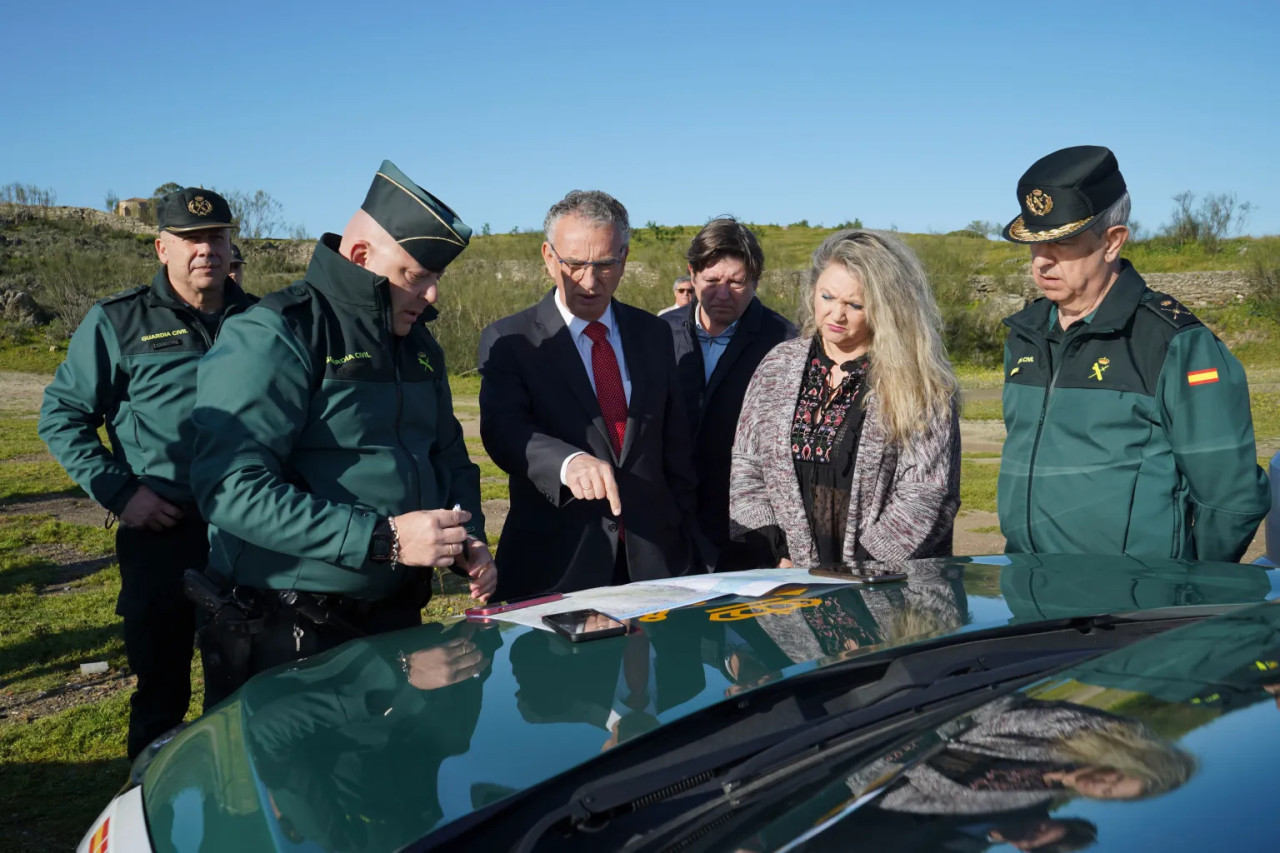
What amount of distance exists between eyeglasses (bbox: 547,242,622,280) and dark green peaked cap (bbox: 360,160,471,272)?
0.66 meters

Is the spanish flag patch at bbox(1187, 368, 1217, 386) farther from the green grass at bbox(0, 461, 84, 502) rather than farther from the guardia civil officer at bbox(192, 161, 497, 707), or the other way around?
the green grass at bbox(0, 461, 84, 502)

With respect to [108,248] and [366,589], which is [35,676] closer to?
[366,589]

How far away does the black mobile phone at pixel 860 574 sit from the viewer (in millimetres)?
2301

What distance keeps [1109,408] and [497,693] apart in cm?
187

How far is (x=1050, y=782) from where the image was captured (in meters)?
1.11

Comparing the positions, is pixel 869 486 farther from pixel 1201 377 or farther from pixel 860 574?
pixel 1201 377

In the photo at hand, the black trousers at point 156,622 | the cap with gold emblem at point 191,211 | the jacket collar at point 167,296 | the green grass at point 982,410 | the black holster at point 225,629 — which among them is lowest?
the green grass at point 982,410

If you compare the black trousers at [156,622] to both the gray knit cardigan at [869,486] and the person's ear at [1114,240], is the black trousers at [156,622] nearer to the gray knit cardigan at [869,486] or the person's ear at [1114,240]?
the gray knit cardigan at [869,486]

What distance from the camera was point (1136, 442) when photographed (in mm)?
2715

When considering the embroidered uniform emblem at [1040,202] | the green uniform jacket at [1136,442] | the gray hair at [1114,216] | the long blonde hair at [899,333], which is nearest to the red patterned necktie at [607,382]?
the long blonde hair at [899,333]

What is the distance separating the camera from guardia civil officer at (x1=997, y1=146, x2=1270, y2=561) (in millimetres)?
2607

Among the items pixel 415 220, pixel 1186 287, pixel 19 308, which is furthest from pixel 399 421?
pixel 1186 287

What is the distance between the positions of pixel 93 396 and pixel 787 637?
3.22 metres

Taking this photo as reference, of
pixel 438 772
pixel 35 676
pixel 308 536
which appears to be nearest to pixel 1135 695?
pixel 438 772
